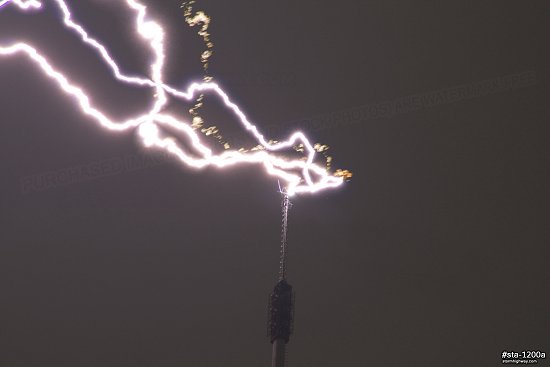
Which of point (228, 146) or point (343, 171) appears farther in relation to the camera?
point (343, 171)

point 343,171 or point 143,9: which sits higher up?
point 143,9

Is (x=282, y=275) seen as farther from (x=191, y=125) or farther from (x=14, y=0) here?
(x=14, y=0)

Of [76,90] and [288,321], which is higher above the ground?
[76,90]

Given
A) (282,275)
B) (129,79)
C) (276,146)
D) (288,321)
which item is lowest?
(288,321)

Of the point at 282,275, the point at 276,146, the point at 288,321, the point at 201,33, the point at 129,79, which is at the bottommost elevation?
Result: the point at 288,321

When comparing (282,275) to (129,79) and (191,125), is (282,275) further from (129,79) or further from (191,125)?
(129,79)

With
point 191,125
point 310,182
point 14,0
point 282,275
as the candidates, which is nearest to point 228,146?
point 191,125

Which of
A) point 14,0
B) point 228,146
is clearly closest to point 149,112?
point 228,146

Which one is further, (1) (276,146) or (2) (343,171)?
(2) (343,171)

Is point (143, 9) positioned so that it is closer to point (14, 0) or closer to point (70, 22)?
point (70, 22)
